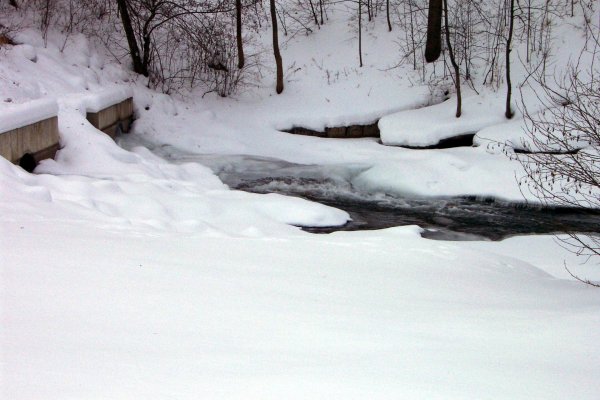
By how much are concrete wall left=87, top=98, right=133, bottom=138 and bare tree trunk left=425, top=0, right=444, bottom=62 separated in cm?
723

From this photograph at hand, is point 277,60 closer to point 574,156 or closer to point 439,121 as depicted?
point 439,121

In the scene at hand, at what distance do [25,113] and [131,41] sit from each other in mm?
7187

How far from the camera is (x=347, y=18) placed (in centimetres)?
1994

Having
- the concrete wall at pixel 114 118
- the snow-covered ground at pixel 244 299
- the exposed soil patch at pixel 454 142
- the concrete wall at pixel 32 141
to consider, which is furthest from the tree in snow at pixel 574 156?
the concrete wall at pixel 114 118

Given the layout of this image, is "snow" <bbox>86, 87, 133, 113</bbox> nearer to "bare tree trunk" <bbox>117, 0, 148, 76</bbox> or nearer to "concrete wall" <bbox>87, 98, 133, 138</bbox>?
"concrete wall" <bbox>87, 98, 133, 138</bbox>

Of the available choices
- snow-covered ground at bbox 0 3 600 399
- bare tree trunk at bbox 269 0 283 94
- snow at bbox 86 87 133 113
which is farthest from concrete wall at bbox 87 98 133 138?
bare tree trunk at bbox 269 0 283 94

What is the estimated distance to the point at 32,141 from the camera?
389 inches

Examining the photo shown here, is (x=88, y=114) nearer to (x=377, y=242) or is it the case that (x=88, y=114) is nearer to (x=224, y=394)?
(x=377, y=242)

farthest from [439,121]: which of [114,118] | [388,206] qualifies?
[114,118]

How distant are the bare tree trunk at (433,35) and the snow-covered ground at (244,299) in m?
6.19

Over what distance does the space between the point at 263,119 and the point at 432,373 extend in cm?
1328

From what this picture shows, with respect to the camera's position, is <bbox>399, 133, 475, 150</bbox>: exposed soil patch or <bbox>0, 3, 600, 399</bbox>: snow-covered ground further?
<bbox>399, 133, 475, 150</bbox>: exposed soil patch

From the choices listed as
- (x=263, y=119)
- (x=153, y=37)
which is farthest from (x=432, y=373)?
(x=153, y=37)

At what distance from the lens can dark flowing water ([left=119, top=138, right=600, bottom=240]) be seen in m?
10.6
